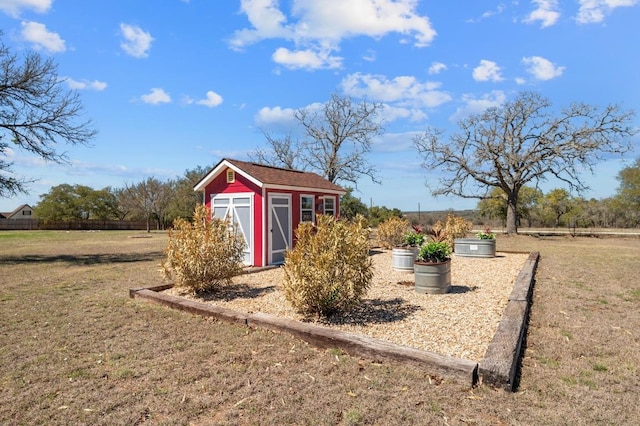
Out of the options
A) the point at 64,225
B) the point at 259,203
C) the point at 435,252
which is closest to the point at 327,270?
the point at 435,252

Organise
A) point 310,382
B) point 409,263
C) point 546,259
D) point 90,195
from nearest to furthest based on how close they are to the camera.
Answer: point 310,382
point 409,263
point 546,259
point 90,195

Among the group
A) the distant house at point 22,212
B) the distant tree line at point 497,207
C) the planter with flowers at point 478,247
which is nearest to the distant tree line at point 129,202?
the distant tree line at point 497,207

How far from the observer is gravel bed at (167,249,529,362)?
4.57 meters

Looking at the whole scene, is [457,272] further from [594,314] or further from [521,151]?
[521,151]

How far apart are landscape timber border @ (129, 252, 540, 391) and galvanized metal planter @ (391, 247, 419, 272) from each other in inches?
151

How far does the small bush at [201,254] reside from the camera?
6.86 metres

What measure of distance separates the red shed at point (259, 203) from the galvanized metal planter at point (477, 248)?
5.62 metres

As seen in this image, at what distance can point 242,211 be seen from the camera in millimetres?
11398

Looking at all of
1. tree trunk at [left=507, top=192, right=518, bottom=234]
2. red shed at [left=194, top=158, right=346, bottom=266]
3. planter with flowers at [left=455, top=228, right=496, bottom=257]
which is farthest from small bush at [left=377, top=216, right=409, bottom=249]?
tree trunk at [left=507, top=192, right=518, bottom=234]

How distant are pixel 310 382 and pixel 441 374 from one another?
1.27 metres

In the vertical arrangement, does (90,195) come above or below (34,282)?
above

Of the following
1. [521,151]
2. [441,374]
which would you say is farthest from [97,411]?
[521,151]

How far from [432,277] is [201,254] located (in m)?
4.30

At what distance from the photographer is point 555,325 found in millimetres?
5309
